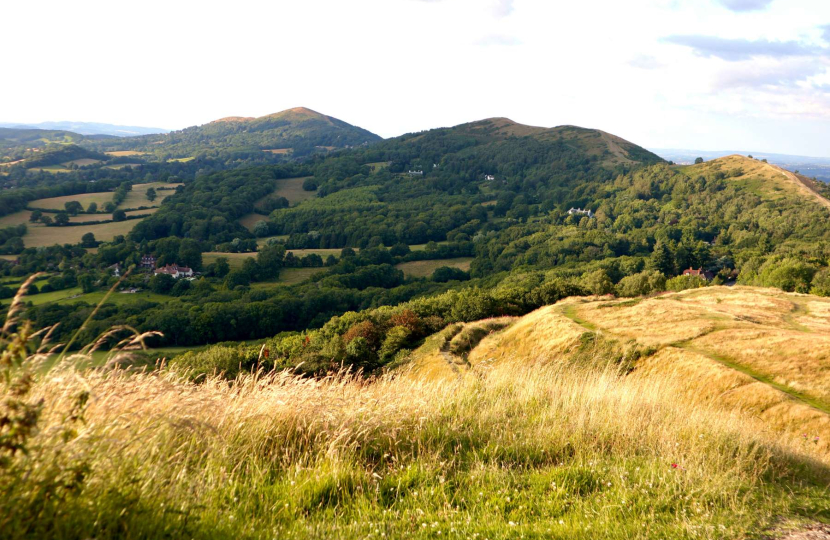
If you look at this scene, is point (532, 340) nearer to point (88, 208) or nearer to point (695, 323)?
point (695, 323)

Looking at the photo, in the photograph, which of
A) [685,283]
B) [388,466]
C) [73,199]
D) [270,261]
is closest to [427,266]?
[270,261]

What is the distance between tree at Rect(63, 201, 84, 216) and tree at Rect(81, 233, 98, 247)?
20530 mm

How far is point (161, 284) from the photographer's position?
8075cm

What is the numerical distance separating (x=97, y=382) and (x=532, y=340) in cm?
2711

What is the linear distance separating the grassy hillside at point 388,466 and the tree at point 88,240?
367 feet

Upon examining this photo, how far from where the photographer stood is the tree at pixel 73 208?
377 feet

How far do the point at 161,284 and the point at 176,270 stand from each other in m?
13.8

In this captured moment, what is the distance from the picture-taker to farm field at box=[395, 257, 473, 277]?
109312mm

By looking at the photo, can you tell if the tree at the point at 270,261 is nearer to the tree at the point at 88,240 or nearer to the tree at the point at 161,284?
the tree at the point at 161,284

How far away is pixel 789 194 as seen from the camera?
4931 inches

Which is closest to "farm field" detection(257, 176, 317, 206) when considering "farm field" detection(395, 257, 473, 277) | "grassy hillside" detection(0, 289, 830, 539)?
"farm field" detection(395, 257, 473, 277)

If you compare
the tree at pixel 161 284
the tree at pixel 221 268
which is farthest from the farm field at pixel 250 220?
the tree at pixel 161 284

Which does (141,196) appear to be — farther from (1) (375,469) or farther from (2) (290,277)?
(1) (375,469)

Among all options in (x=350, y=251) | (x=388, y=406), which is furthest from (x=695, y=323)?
(x=350, y=251)
